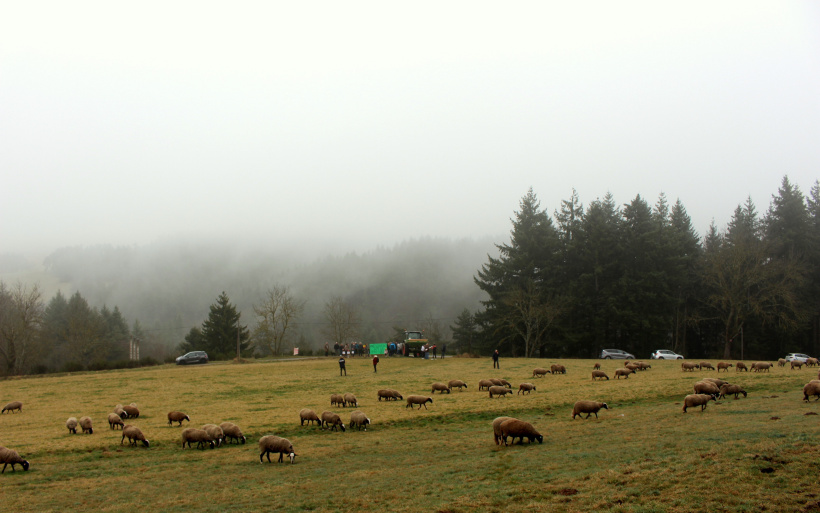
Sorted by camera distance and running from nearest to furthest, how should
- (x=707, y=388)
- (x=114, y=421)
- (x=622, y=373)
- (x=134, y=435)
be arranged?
(x=134, y=435) → (x=707, y=388) → (x=114, y=421) → (x=622, y=373)

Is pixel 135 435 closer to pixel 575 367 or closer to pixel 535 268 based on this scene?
pixel 575 367

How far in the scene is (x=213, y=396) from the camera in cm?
3622

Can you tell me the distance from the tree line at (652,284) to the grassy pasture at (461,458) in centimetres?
3943

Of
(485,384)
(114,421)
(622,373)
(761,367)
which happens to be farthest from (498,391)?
(761,367)

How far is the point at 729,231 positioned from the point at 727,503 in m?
87.6

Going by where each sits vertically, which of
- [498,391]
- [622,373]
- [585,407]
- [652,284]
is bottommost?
[622,373]

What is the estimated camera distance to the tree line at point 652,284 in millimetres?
66688

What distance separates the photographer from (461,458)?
15641 mm

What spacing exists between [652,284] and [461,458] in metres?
64.1

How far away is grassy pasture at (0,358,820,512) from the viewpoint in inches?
413

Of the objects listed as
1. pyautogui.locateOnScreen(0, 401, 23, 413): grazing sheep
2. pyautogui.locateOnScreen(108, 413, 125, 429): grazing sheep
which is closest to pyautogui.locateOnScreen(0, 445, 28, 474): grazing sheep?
pyautogui.locateOnScreen(108, 413, 125, 429): grazing sheep

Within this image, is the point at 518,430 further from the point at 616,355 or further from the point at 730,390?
the point at 616,355

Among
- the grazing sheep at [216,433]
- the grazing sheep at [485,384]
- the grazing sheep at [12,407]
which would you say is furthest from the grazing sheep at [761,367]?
the grazing sheep at [12,407]

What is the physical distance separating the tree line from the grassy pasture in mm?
39432
